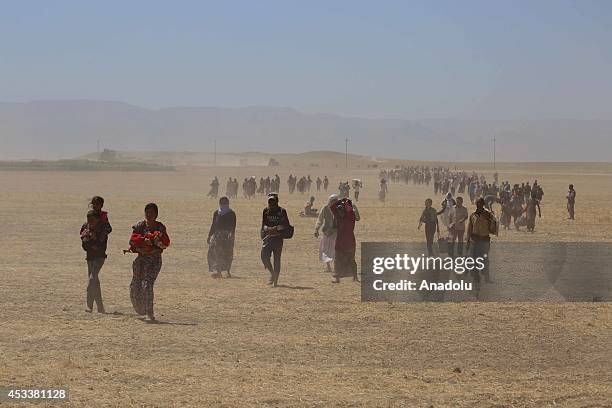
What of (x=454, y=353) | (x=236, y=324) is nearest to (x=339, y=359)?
(x=454, y=353)

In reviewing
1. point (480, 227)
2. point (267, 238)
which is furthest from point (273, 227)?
point (480, 227)

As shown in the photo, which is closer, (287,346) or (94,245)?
(287,346)

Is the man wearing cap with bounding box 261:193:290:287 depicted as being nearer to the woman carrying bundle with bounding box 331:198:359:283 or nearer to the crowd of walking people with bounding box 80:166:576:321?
the crowd of walking people with bounding box 80:166:576:321

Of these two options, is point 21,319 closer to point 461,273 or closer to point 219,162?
point 461,273

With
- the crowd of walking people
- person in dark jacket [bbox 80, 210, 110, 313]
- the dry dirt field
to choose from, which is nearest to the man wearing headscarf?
the crowd of walking people

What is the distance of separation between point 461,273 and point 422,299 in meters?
1.76

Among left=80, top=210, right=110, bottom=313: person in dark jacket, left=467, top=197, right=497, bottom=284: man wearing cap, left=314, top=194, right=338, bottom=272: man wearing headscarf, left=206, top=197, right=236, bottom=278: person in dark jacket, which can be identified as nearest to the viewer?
left=80, top=210, right=110, bottom=313: person in dark jacket

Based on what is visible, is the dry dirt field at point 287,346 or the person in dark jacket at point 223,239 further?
the person in dark jacket at point 223,239

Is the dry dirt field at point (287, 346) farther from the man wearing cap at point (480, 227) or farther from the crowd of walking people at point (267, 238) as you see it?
the man wearing cap at point (480, 227)

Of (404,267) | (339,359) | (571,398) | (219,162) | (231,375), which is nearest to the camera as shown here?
(571,398)

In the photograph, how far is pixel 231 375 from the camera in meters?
9.62

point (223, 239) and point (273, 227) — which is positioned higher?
point (273, 227)

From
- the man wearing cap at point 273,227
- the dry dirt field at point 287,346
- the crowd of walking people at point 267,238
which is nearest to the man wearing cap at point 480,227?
the crowd of walking people at point 267,238

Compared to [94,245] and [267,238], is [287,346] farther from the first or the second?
[267,238]
